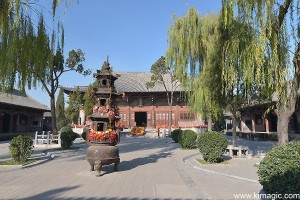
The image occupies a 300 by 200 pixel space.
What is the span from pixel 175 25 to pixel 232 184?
497 inches

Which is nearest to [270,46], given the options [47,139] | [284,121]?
[284,121]

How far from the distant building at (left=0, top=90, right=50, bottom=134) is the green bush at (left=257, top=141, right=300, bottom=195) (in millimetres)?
23154

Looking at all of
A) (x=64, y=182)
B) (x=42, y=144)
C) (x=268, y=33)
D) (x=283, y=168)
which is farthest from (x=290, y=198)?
(x=42, y=144)

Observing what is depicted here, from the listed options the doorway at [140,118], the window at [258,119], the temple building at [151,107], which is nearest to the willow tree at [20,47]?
the window at [258,119]

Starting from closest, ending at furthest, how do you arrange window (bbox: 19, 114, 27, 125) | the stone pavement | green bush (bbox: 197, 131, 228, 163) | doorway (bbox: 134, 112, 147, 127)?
1. the stone pavement
2. green bush (bbox: 197, 131, 228, 163)
3. window (bbox: 19, 114, 27, 125)
4. doorway (bbox: 134, 112, 147, 127)

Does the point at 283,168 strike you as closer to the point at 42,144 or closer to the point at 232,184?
the point at 232,184

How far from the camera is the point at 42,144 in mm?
19156

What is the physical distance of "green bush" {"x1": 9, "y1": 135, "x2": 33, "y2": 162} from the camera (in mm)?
10578

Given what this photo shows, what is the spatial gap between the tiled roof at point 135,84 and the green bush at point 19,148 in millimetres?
26669

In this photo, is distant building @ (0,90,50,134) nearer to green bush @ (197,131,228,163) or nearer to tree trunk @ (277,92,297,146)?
green bush @ (197,131,228,163)


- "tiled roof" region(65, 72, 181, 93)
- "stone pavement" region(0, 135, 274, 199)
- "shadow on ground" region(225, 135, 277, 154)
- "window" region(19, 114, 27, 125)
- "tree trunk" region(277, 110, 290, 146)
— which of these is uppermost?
"tiled roof" region(65, 72, 181, 93)

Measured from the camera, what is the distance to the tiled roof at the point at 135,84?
37.6 m

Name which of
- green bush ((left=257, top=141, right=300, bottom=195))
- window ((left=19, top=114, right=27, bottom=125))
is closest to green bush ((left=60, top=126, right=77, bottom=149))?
green bush ((left=257, top=141, right=300, bottom=195))

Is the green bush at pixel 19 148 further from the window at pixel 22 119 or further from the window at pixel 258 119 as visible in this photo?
the window at pixel 258 119
